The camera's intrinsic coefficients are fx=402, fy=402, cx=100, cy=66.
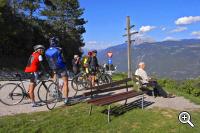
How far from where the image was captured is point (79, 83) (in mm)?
16797

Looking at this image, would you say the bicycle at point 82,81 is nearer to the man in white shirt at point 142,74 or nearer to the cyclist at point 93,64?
the cyclist at point 93,64

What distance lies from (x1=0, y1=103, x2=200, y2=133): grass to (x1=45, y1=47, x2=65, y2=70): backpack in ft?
4.69

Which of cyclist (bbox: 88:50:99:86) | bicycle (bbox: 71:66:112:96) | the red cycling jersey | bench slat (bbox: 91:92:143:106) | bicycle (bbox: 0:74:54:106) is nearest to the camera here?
bench slat (bbox: 91:92:143:106)

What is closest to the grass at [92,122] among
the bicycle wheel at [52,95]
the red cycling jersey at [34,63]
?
the bicycle wheel at [52,95]

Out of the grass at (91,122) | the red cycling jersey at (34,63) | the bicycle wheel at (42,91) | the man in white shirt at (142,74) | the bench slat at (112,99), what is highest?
the red cycling jersey at (34,63)

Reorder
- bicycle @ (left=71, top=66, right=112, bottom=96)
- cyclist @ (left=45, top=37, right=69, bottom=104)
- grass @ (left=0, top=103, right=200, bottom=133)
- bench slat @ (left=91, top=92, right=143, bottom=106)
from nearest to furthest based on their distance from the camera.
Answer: grass @ (left=0, top=103, right=200, bottom=133)
bench slat @ (left=91, top=92, right=143, bottom=106)
cyclist @ (left=45, top=37, right=69, bottom=104)
bicycle @ (left=71, top=66, right=112, bottom=96)

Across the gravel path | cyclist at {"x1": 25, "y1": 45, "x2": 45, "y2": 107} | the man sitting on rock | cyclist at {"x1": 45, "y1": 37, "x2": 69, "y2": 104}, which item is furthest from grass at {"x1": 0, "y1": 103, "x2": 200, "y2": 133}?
the man sitting on rock

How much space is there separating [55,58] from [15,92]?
1.65 m

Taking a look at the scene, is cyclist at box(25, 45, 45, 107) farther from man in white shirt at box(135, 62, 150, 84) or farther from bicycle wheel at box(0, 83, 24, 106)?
man in white shirt at box(135, 62, 150, 84)

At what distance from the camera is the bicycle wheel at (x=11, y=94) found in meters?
12.4

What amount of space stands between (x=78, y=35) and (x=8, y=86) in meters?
55.7

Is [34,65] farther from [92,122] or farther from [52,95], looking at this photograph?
[92,122]

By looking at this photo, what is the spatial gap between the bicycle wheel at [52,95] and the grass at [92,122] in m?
0.59

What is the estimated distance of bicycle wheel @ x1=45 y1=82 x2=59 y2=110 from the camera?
12.2 m
